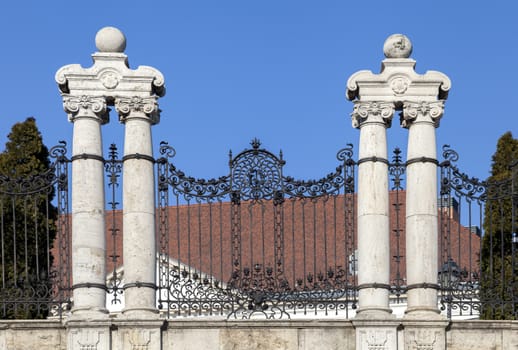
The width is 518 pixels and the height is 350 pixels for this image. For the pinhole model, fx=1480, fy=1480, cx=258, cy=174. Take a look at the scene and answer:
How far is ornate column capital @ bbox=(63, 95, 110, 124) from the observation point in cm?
2439

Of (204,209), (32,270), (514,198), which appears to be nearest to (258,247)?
(204,209)

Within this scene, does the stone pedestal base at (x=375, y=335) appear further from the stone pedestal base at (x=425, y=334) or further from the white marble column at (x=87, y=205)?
the white marble column at (x=87, y=205)

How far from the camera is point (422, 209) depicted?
24.3m

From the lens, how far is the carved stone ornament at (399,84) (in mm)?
24656

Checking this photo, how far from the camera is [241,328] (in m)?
23.7

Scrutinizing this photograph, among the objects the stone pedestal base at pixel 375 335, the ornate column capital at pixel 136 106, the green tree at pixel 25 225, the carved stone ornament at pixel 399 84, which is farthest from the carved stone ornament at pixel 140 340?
the carved stone ornament at pixel 399 84

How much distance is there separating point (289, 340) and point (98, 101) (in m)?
5.03

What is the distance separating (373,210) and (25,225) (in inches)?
224

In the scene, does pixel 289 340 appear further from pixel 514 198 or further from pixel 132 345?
pixel 514 198

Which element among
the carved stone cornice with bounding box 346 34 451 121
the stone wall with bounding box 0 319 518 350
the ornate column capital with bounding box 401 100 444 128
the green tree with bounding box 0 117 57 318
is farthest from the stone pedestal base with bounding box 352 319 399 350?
the green tree with bounding box 0 117 57 318

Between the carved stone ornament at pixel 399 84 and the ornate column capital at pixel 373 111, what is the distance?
251 mm

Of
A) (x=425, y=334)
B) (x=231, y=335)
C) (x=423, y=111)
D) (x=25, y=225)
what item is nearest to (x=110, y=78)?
(x=25, y=225)

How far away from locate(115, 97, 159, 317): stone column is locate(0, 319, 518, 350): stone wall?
54cm

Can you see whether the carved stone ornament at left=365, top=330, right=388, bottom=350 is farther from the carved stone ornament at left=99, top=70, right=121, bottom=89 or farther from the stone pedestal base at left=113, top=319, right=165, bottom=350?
the carved stone ornament at left=99, top=70, right=121, bottom=89
